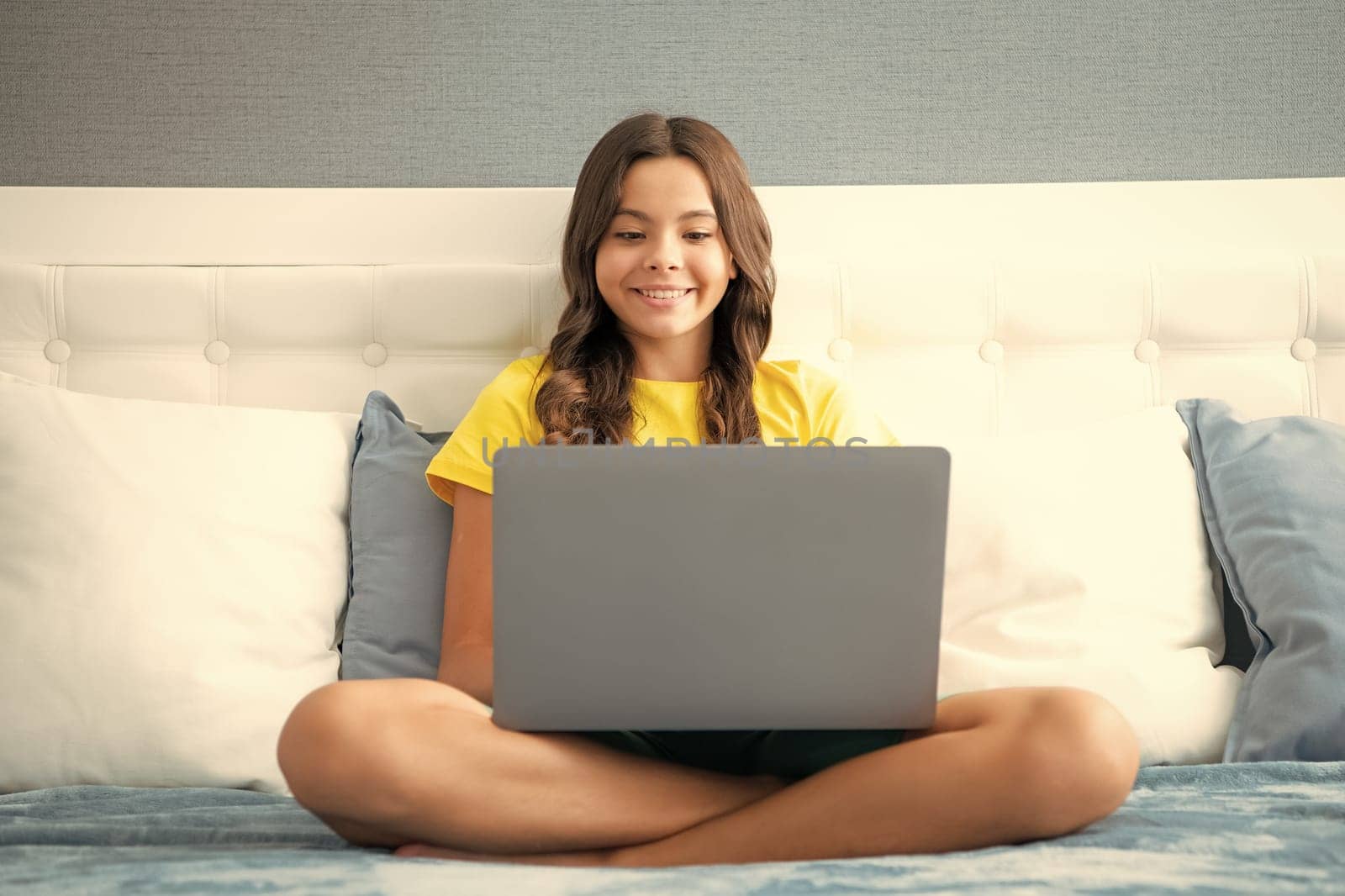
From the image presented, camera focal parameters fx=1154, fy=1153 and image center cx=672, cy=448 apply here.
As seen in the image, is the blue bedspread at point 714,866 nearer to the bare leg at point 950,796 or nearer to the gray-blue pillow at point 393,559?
the bare leg at point 950,796

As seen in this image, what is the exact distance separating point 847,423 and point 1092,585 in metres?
0.39

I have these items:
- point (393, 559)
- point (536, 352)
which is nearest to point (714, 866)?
point (393, 559)

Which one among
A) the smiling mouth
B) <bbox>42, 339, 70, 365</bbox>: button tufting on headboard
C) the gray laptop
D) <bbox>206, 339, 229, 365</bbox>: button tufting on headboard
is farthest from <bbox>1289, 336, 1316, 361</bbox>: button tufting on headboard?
<bbox>42, 339, 70, 365</bbox>: button tufting on headboard

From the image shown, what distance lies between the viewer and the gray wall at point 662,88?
183 cm

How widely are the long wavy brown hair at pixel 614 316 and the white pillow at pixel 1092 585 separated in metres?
0.32

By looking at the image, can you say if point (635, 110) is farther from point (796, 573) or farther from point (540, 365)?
point (796, 573)

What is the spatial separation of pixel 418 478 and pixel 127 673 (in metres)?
0.42

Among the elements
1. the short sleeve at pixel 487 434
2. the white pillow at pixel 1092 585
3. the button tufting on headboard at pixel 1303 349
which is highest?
the button tufting on headboard at pixel 1303 349

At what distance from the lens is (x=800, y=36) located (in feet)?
6.24

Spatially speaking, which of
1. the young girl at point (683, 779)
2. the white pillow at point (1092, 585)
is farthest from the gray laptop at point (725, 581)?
the white pillow at point (1092, 585)

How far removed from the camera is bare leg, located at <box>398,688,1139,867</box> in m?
0.94

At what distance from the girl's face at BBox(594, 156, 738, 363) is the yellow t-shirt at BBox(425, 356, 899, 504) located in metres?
0.11

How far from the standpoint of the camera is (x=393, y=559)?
4.86 feet

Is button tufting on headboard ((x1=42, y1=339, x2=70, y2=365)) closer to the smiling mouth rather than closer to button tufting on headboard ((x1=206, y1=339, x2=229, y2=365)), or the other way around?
button tufting on headboard ((x1=206, y1=339, x2=229, y2=365))
